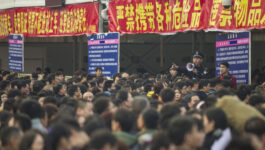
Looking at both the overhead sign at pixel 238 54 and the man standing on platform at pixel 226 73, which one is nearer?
the man standing on platform at pixel 226 73

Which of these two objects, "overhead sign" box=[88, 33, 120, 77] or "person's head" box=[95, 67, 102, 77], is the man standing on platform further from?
"person's head" box=[95, 67, 102, 77]

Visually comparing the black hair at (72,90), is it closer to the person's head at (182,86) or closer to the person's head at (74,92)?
the person's head at (74,92)

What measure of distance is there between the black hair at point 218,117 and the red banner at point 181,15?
6878 mm

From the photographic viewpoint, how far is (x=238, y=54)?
46.2 feet

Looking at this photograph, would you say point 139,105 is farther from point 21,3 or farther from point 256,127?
point 21,3

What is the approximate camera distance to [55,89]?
1285cm

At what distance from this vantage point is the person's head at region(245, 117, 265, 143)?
259 inches

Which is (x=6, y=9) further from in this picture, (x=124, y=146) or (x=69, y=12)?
(x=124, y=146)

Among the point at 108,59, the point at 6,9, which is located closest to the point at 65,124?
the point at 108,59

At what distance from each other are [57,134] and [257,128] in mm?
2344

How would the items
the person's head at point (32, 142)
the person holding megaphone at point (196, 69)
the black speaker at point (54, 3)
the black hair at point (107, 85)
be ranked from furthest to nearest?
the black speaker at point (54, 3) → the person holding megaphone at point (196, 69) → the black hair at point (107, 85) → the person's head at point (32, 142)

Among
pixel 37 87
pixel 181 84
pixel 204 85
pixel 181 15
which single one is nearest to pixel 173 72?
pixel 181 15

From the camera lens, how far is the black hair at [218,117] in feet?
23.4

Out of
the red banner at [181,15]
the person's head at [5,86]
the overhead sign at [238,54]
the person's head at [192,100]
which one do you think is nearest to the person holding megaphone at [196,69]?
the overhead sign at [238,54]
